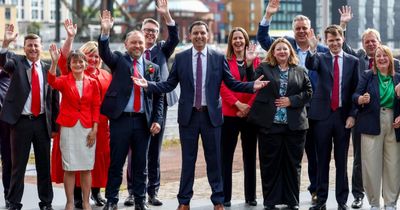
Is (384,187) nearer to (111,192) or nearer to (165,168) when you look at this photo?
(111,192)

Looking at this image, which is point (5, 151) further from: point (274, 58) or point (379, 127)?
point (379, 127)

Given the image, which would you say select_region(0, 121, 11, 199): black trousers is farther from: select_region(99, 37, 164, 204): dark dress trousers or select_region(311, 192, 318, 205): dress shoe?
select_region(311, 192, 318, 205): dress shoe

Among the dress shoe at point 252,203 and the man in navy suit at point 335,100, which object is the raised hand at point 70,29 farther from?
the dress shoe at point 252,203

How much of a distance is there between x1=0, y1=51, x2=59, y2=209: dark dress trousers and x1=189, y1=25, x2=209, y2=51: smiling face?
1.71 metres

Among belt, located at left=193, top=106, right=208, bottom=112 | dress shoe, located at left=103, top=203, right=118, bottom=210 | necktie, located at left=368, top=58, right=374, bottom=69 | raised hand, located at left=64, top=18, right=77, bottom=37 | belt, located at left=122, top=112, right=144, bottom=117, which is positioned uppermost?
raised hand, located at left=64, top=18, right=77, bottom=37

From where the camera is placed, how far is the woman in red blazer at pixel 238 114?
9.40 meters

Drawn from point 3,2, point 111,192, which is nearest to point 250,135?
point 111,192

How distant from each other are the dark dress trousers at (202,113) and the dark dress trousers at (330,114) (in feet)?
2.87

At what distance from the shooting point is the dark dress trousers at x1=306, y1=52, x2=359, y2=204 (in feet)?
30.2

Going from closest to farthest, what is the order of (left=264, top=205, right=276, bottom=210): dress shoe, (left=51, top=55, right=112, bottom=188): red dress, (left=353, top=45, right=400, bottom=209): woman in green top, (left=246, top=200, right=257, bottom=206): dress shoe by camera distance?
(left=353, top=45, right=400, bottom=209): woman in green top < (left=264, top=205, right=276, bottom=210): dress shoe < (left=51, top=55, right=112, bottom=188): red dress < (left=246, top=200, right=257, bottom=206): dress shoe

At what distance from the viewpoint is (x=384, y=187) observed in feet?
30.0

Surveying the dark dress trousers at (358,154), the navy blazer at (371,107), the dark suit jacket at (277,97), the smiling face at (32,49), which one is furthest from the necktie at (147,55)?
the navy blazer at (371,107)

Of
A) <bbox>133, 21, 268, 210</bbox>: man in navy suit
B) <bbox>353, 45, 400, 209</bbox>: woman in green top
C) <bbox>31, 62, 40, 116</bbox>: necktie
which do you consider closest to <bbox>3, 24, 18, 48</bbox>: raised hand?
<bbox>31, 62, 40, 116</bbox>: necktie

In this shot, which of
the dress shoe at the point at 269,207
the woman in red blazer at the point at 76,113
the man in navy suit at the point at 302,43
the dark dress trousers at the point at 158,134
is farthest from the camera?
the dark dress trousers at the point at 158,134
